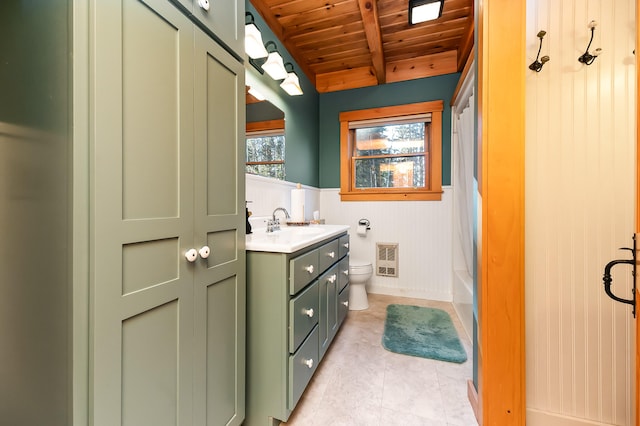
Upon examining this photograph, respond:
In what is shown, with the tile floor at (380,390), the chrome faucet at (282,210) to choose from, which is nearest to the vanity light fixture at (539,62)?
the tile floor at (380,390)

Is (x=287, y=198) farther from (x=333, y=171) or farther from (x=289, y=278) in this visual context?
(x=289, y=278)

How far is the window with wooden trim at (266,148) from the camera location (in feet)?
6.36

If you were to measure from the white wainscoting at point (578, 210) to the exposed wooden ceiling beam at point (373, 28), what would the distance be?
111cm

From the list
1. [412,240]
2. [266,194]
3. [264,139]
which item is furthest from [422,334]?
[264,139]

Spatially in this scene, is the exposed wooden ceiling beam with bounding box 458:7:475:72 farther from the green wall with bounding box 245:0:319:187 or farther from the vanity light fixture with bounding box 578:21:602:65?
the green wall with bounding box 245:0:319:187

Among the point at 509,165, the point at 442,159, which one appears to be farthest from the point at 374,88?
the point at 509,165

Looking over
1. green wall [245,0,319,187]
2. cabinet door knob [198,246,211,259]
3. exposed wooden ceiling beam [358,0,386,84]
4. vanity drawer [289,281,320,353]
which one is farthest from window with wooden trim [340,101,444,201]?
cabinet door knob [198,246,211,259]

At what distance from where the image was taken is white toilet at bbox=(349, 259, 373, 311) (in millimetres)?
2471

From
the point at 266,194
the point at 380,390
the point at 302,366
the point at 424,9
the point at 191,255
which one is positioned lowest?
the point at 380,390

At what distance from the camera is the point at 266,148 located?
2109mm

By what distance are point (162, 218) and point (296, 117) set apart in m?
2.12

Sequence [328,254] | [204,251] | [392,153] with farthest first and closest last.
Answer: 1. [392,153]
2. [328,254]
3. [204,251]

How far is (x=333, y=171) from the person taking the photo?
324 cm

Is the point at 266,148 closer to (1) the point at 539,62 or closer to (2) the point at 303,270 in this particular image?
(2) the point at 303,270
